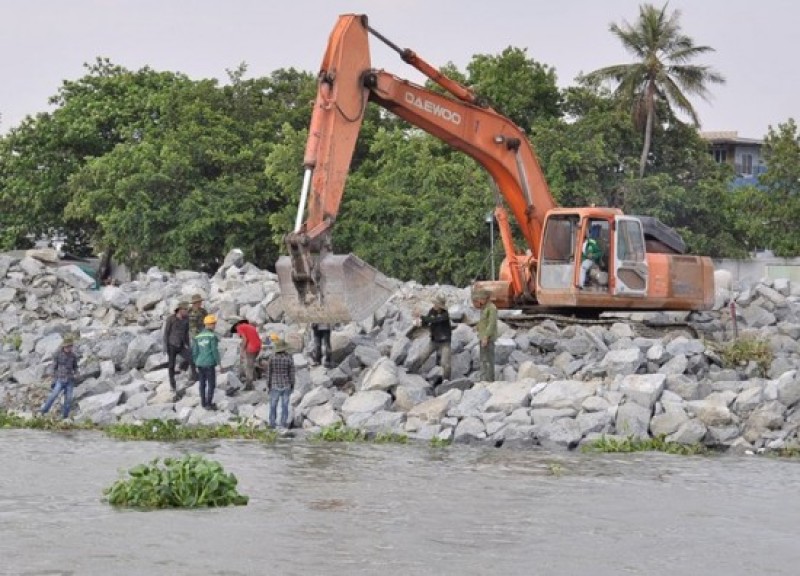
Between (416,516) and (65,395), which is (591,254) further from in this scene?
(416,516)

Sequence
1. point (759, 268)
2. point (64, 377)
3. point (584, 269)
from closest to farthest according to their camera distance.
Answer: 1. point (64, 377)
2. point (584, 269)
3. point (759, 268)

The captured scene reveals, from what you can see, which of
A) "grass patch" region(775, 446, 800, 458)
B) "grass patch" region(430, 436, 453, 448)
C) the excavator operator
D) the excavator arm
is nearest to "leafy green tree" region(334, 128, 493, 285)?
the excavator arm

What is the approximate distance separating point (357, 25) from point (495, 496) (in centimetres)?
1045

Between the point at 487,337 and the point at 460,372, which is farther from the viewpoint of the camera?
the point at 460,372

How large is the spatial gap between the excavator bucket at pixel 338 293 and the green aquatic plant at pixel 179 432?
1816 mm

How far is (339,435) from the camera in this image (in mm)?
22609

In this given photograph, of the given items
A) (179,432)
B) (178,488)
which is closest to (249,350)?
(179,432)

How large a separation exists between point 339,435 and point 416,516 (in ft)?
24.5

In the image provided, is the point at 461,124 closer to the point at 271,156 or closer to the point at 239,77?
the point at 271,156

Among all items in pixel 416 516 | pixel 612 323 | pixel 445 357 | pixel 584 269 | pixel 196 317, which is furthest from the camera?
pixel 612 323

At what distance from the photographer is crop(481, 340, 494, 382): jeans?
24703 millimetres

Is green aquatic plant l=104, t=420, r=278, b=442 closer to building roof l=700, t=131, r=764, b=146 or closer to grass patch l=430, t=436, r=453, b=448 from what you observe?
grass patch l=430, t=436, r=453, b=448

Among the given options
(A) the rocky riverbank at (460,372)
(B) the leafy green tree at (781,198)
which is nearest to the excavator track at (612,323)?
(A) the rocky riverbank at (460,372)

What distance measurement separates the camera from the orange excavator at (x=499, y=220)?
23203 millimetres
